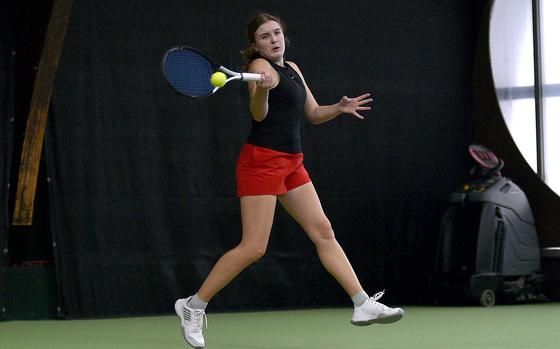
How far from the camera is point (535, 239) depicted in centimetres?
707

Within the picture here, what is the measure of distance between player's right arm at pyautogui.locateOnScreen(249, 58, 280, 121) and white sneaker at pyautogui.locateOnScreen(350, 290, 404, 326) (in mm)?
821

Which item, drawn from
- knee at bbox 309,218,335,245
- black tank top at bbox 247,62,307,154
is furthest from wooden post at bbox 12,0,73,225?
knee at bbox 309,218,335,245

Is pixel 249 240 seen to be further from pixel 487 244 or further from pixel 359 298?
pixel 487 244

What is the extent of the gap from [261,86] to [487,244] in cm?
320

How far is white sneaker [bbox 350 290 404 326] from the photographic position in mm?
4184

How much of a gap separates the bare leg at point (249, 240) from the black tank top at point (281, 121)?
0.73ft

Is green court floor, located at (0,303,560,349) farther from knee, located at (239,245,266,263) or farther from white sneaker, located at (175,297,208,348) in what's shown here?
knee, located at (239,245,266,263)

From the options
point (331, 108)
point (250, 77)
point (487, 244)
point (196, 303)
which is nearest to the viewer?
Answer: point (250, 77)

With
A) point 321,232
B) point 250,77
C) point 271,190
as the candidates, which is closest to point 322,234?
point 321,232

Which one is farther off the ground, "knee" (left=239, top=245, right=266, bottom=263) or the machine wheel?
"knee" (left=239, top=245, right=266, bottom=263)

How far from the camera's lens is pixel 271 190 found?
4230mm

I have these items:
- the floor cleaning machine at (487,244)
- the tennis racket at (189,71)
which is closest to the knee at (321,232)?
the tennis racket at (189,71)

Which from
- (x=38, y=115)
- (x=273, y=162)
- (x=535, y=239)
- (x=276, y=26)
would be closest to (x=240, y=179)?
(x=273, y=162)

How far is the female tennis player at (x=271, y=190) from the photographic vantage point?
13.8 ft
